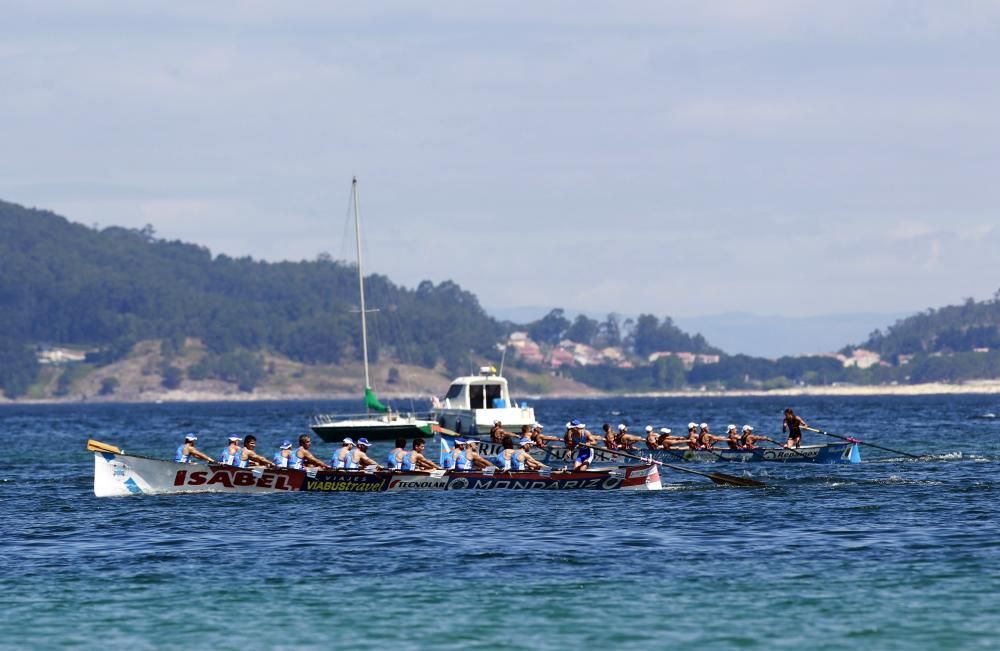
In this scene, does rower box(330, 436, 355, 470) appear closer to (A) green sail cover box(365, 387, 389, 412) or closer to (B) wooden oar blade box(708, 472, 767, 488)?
(B) wooden oar blade box(708, 472, 767, 488)

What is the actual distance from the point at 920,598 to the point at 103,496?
85.7 feet

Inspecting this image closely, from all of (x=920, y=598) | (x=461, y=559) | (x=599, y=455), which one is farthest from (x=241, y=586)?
(x=599, y=455)

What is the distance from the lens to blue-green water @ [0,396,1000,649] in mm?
22906

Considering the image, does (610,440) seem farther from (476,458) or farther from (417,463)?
(417,463)

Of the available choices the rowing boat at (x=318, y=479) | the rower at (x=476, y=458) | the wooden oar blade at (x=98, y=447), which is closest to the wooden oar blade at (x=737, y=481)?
the rowing boat at (x=318, y=479)

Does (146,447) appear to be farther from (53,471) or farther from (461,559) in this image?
(461,559)

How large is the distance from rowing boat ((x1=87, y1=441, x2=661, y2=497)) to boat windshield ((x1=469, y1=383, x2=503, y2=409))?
39076 millimetres

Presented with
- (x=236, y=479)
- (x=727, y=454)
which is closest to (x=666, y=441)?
(x=727, y=454)

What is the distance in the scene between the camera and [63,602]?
25.6 metres

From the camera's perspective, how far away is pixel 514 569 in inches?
1117

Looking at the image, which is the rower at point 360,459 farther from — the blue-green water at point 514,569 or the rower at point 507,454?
the rower at point 507,454

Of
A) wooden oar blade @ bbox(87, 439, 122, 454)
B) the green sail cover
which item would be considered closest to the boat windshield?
the green sail cover

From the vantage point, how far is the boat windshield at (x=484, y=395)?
3260 inches

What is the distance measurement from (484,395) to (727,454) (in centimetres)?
2728
